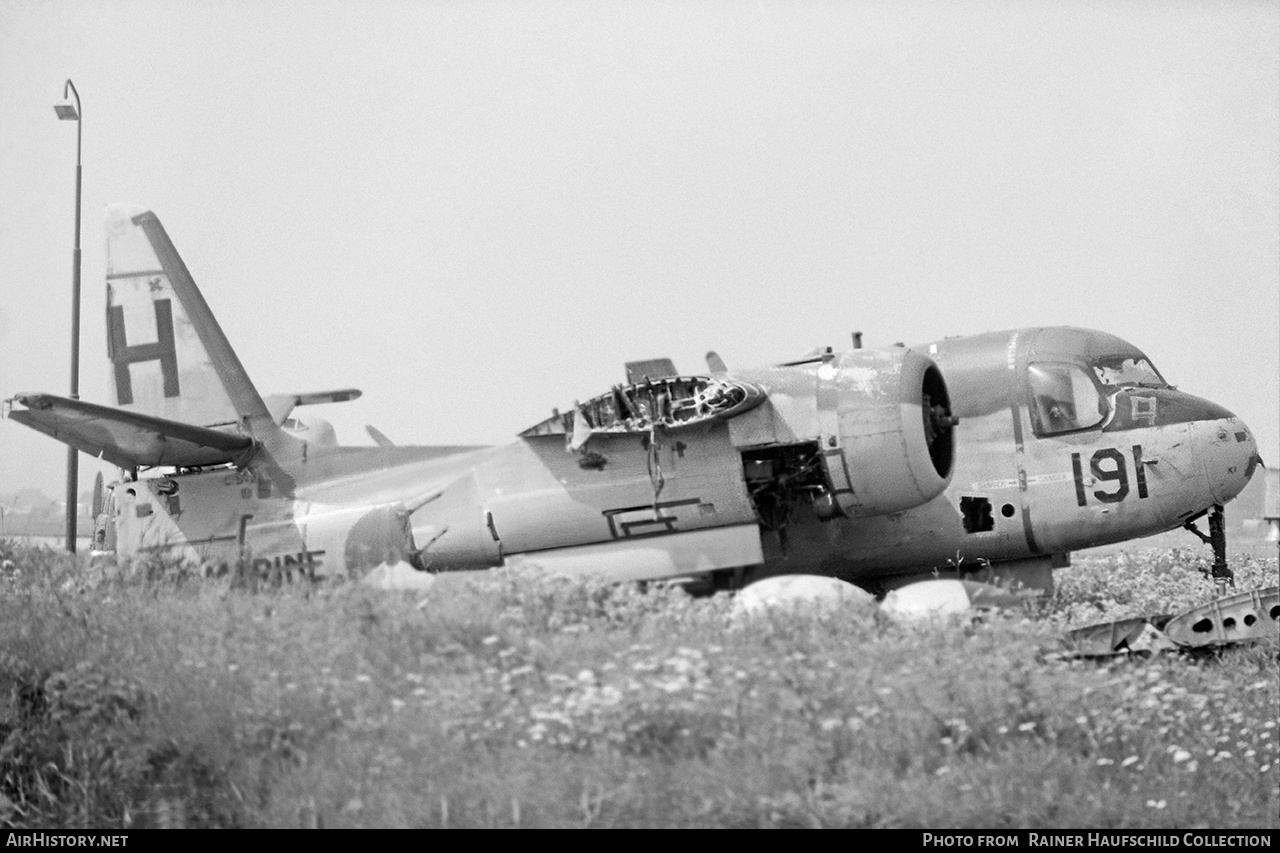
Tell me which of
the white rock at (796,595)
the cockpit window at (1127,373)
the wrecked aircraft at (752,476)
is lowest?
the white rock at (796,595)

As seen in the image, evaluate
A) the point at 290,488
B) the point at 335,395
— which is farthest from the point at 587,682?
the point at 335,395

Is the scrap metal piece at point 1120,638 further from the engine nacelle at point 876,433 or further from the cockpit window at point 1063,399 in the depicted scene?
the cockpit window at point 1063,399

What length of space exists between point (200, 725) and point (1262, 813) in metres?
6.51

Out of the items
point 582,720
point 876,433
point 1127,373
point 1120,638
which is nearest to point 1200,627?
point 1120,638

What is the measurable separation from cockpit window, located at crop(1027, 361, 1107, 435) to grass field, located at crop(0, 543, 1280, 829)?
10.4ft

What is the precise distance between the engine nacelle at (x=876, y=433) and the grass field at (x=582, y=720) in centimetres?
201

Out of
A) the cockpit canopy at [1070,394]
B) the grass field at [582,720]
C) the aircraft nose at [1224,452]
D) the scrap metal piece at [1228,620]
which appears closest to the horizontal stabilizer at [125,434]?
the grass field at [582,720]

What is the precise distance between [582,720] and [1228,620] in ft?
19.1

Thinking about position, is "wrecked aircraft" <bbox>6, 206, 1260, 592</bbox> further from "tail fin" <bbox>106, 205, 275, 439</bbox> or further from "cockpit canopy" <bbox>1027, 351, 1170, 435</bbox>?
"tail fin" <bbox>106, 205, 275, 439</bbox>

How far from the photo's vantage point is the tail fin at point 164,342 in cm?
1420

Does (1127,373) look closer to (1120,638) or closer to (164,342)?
(1120,638)

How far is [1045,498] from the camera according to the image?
Result: 1217 centimetres

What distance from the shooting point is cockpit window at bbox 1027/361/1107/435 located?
12.2 meters

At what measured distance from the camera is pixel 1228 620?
10.1 metres
